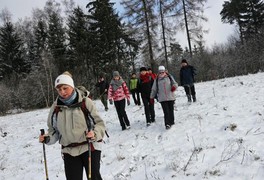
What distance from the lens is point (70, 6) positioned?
45.3 metres

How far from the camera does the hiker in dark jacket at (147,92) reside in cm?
1073

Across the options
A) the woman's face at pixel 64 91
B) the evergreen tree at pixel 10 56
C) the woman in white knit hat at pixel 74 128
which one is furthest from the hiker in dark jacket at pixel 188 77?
the evergreen tree at pixel 10 56

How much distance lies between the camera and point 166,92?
9375mm

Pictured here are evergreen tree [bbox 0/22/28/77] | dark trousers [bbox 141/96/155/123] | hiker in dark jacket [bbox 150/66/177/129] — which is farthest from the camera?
evergreen tree [bbox 0/22/28/77]

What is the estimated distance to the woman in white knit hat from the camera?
A: 426cm

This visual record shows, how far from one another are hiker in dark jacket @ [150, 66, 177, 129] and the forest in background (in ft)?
64.4

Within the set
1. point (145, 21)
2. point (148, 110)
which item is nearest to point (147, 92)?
point (148, 110)

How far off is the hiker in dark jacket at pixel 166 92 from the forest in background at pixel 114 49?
19.6 m

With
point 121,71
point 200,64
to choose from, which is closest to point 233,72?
point 200,64

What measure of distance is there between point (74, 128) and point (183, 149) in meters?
3.54

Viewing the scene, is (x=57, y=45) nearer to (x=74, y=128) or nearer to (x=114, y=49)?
(x=114, y=49)

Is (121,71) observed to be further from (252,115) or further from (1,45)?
(252,115)

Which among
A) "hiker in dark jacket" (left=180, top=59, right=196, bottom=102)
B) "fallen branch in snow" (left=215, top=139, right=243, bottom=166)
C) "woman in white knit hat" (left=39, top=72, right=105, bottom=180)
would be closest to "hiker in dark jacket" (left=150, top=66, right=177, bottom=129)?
"fallen branch in snow" (left=215, top=139, right=243, bottom=166)

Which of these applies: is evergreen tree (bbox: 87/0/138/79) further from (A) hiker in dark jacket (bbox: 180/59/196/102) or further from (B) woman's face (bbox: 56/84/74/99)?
(B) woman's face (bbox: 56/84/74/99)
